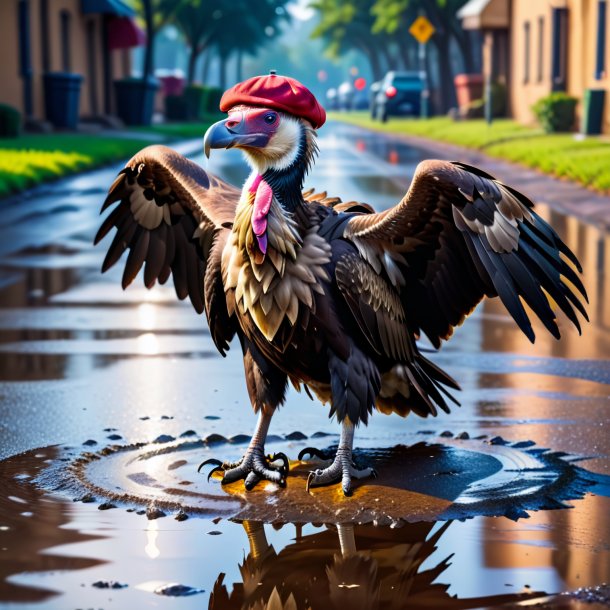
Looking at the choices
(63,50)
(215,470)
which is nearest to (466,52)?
(63,50)

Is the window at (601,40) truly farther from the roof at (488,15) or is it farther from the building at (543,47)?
the roof at (488,15)

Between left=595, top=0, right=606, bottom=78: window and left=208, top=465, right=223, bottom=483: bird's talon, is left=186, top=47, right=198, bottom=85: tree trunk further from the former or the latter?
left=208, top=465, right=223, bottom=483: bird's talon

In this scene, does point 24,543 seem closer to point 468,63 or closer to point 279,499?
point 279,499

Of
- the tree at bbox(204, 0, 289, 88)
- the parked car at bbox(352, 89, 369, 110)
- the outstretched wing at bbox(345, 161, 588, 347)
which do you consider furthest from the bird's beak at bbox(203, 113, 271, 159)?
the parked car at bbox(352, 89, 369, 110)

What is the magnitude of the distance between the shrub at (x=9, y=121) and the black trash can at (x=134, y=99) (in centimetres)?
1324

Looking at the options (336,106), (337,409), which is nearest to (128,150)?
(337,409)

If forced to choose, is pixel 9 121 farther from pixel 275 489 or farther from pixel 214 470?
pixel 275 489

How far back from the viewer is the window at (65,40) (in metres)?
40.8

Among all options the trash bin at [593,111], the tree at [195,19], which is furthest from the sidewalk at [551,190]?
the tree at [195,19]

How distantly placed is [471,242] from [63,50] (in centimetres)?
3705

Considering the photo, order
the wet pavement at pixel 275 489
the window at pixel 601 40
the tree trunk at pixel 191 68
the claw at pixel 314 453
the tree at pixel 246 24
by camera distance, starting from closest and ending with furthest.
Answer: the wet pavement at pixel 275 489
the claw at pixel 314 453
the window at pixel 601 40
the tree trunk at pixel 191 68
the tree at pixel 246 24

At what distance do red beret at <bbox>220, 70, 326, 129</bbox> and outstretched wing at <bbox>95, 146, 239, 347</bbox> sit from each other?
0.59m

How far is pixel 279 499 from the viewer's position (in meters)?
5.36

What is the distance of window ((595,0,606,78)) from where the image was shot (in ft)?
106
